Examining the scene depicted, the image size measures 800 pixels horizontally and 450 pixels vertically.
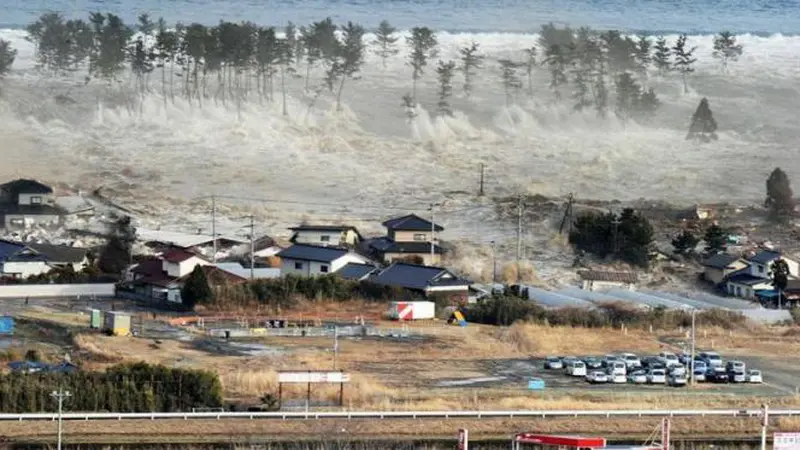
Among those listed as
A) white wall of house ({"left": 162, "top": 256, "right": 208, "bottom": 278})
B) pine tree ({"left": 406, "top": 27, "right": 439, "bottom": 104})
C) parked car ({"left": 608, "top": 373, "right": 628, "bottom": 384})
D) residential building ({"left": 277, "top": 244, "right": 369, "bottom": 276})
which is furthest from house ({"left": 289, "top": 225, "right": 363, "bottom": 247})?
pine tree ({"left": 406, "top": 27, "right": 439, "bottom": 104})

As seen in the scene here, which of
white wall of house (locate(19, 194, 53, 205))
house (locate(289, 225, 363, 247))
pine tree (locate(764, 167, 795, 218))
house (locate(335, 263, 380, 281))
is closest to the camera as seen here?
house (locate(335, 263, 380, 281))

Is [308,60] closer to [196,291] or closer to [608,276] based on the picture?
[608,276]

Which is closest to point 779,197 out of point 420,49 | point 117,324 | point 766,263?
point 766,263

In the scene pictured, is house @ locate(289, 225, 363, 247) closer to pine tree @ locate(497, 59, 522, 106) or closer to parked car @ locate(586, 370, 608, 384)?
parked car @ locate(586, 370, 608, 384)

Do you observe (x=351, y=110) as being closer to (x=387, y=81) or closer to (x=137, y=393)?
(x=387, y=81)

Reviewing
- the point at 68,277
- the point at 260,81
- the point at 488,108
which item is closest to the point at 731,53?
the point at 488,108

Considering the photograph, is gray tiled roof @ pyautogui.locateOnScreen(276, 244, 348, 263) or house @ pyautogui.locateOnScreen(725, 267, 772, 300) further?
gray tiled roof @ pyautogui.locateOnScreen(276, 244, 348, 263)

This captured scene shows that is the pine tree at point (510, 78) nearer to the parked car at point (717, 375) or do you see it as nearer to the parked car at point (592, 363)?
the parked car at point (592, 363)
